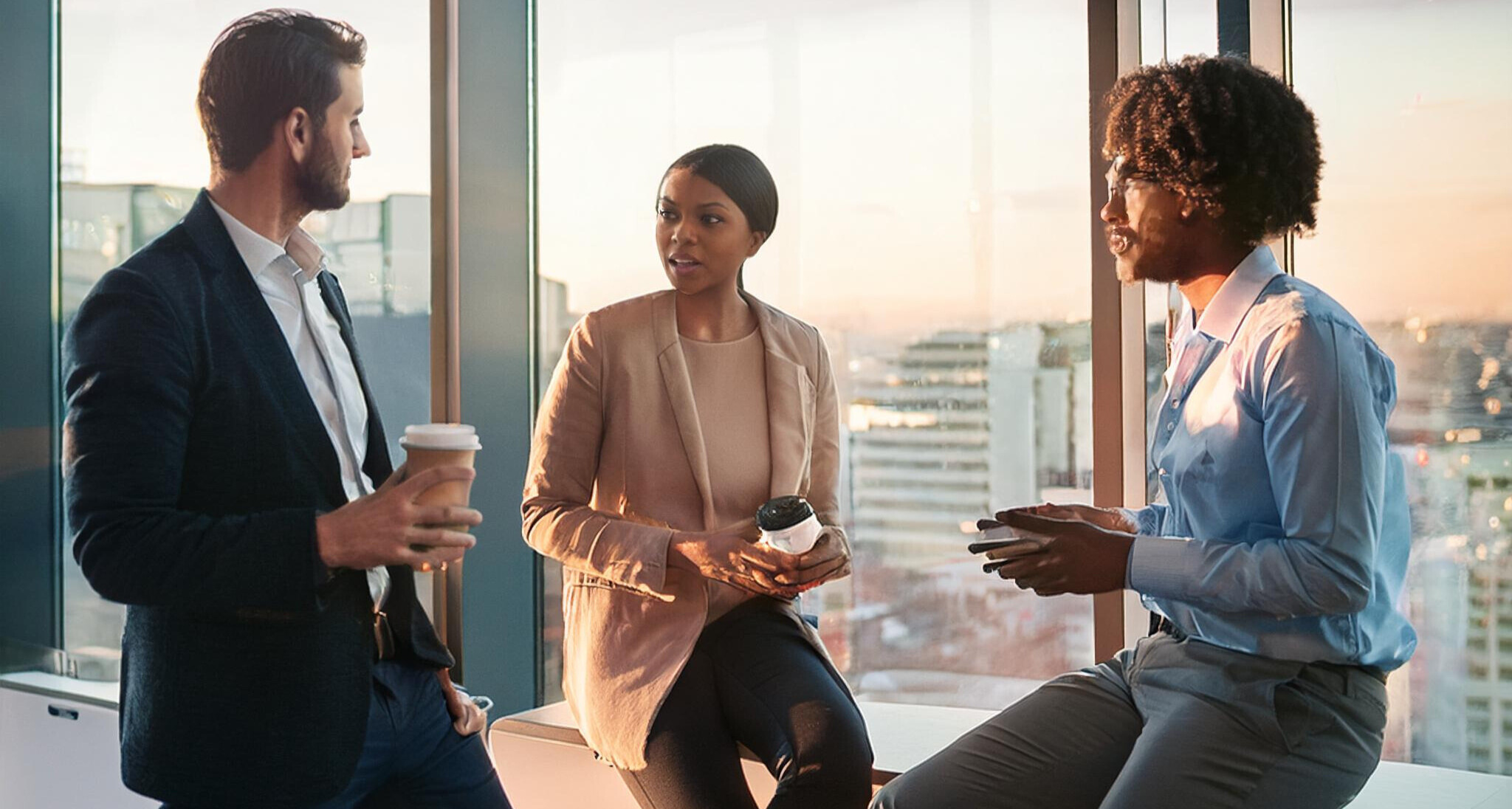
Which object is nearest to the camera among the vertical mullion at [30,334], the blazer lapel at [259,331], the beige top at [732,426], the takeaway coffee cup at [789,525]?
the blazer lapel at [259,331]

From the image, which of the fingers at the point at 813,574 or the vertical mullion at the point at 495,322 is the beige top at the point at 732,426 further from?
the vertical mullion at the point at 495,322

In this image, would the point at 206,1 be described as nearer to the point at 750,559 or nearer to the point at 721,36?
the point at 721,36

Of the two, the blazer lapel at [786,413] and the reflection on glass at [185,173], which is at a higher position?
the reflection on glass at [185,173]

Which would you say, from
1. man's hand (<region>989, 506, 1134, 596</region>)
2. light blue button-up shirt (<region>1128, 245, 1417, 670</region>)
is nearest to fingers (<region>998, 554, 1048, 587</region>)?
man's hand (<region>989, 506, 1134, 596</region>)

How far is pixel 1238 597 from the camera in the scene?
5.30ft

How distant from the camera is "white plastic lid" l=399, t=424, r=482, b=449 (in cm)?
140

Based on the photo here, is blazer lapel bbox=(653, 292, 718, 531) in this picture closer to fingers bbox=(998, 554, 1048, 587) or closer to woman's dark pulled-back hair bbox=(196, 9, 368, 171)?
fingers bbox=(998, 554, 1048, 587)

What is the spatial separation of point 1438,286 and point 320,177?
1.91 meters

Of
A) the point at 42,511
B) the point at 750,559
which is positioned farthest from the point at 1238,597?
the point at 42,511

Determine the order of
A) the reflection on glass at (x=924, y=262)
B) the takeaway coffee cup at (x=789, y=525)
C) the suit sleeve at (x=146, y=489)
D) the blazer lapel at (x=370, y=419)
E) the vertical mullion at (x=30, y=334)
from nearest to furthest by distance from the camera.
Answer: the suit sleeve at (x=146, y=489) → the blazer lapel at (x=370, y=419) → the takeaway coffee cup at (x=789, y=525) → the reflection on glass at (x=924, y=262) → the vertical mullion at (x=30, y=334)

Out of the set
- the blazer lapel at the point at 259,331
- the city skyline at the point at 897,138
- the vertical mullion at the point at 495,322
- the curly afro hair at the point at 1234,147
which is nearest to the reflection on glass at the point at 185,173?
the city skyline at the point at 897,138

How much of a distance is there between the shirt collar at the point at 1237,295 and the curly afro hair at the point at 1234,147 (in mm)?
44

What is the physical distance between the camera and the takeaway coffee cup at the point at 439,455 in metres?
1.40

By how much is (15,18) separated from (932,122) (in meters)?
3.13
